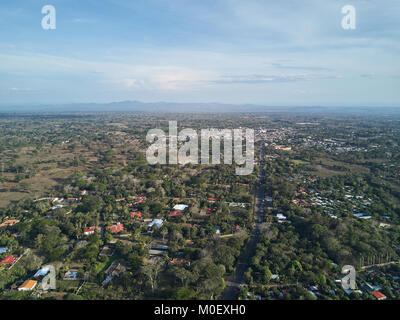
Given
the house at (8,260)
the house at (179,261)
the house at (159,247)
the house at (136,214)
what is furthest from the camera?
the house at (136,214)

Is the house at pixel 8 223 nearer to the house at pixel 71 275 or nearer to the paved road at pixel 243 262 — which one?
the house at pixel 71 275

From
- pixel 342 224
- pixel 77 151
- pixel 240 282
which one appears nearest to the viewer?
pixel 240 282

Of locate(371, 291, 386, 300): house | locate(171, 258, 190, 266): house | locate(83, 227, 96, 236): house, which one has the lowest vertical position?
locate(371, 291, 386, 300): house

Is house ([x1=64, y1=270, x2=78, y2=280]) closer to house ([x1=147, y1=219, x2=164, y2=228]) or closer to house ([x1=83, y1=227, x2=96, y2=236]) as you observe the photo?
house ([x1=83, y1=227, x2=96, y2=236])

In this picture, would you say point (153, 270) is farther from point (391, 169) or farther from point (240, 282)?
point (391, 169)

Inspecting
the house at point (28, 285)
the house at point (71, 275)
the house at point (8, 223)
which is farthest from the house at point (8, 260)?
the house at point (8, 223)

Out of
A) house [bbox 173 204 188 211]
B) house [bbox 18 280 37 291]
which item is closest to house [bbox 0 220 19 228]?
house [bbox 18 280 37 291]

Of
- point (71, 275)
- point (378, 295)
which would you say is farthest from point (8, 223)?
point (378, 295)

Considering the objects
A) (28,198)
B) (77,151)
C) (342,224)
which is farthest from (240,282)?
(77,151)

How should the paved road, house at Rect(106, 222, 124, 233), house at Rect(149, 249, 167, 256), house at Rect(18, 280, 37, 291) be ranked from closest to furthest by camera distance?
house at Rect(18, 280, 37, 291) → the paved road → house at Rect(149, 249, 167, 256) → house at Rect(106, 222, 124, 233)
